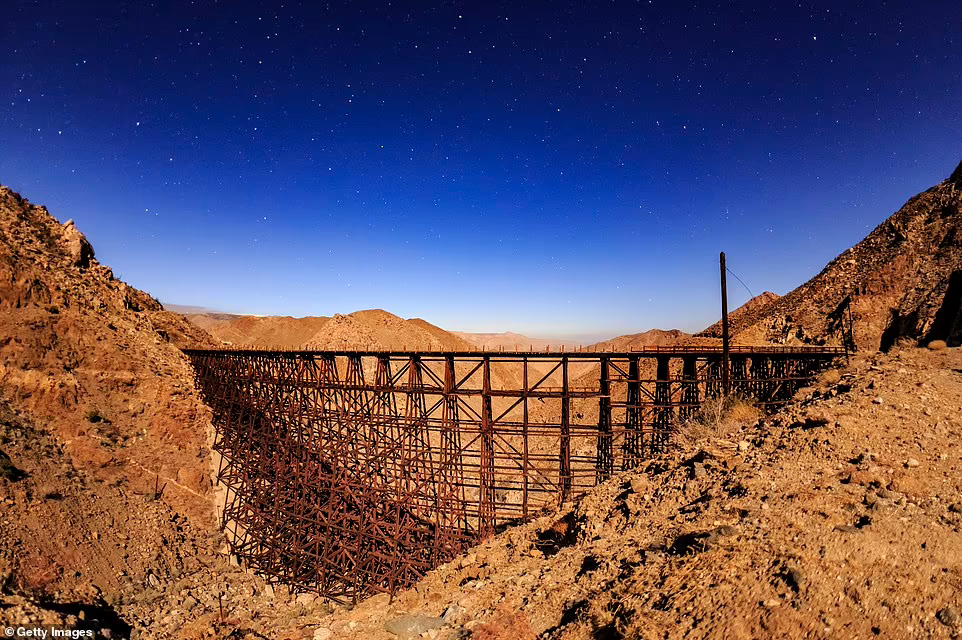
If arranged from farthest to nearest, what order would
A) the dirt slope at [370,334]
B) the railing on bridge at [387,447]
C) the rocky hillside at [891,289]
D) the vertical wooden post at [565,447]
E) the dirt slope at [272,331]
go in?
the dirt slope at [272,331] < the dirt slope at [370,334] < the rocky hillside at [891,289] < the railing on bridge at [387,447] < the vertical wooden post at [565,447]

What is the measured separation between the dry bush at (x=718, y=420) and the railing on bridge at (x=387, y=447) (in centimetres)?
99

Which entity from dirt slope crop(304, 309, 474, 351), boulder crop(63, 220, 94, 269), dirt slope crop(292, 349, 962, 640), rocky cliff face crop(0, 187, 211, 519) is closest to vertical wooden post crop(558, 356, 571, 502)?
dirt slope crop(292, 349, 962, 640)

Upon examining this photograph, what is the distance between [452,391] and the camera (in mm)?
13625

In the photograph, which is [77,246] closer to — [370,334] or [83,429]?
[83,429]

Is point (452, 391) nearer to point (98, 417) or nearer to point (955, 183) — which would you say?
point (98, 417)

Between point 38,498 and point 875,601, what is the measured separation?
17.5 metres

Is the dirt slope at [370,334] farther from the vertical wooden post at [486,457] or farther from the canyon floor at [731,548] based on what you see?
the canyon floor at [731,548]

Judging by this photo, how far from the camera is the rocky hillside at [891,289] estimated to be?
64.6ft

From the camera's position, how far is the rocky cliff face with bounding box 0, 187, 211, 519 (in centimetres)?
1552

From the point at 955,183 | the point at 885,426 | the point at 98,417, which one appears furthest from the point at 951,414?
the point at 955,183

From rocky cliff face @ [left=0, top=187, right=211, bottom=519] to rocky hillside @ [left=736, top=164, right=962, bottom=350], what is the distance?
100ft

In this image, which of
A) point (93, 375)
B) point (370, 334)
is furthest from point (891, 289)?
point (93, 375)

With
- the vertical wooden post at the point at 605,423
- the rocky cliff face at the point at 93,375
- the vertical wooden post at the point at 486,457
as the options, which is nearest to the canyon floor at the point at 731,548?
the vertical wooden post at the point at 605,423

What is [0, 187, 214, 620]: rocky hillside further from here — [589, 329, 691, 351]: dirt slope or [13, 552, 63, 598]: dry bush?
[589, 329, 691, 351]: dirt slope
